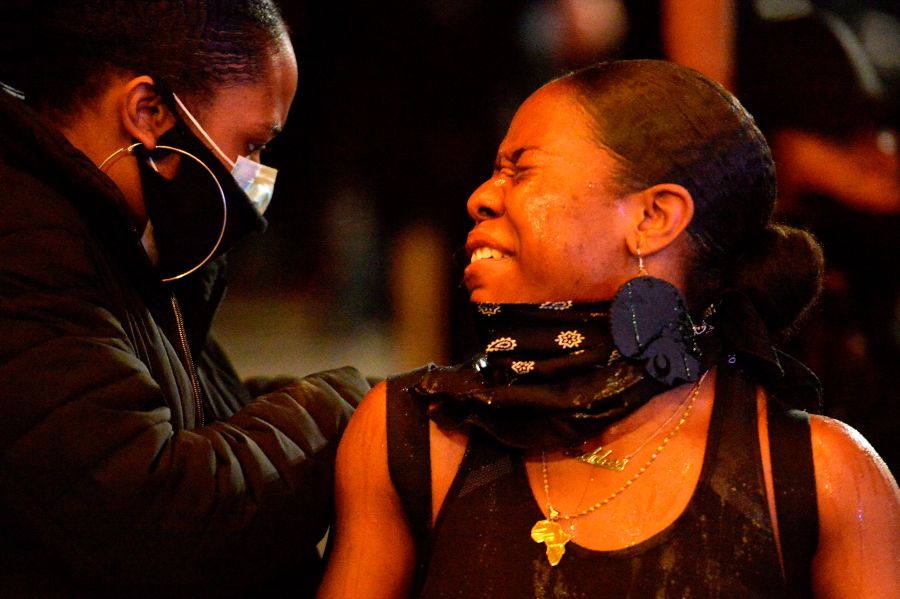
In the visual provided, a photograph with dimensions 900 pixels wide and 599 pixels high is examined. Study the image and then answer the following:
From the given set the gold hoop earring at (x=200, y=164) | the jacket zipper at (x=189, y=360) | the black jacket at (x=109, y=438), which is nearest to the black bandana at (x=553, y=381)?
the black jacket at (x=109, y=438)

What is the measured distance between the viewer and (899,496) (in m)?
1.42

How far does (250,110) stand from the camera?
6.14 feet

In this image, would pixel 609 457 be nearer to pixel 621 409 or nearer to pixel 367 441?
pixel 621 409

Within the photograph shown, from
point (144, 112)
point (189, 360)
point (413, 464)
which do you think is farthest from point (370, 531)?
point (144, 112)

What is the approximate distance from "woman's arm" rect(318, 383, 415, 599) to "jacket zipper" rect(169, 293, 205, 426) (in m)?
0.36

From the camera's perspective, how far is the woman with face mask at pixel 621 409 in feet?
4.56

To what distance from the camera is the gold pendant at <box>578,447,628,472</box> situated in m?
1.49

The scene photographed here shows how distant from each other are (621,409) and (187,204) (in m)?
0.94

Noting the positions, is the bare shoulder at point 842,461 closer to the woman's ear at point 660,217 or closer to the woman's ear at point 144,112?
the woman's ear at point 660,217

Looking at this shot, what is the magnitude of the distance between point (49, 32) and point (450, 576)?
4.09 ft

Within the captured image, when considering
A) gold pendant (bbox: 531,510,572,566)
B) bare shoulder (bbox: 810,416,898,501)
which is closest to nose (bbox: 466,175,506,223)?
gold pendant (bbox: 531,510,572,566)

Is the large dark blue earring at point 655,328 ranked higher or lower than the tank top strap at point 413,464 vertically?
higher

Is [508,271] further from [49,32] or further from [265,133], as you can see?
[49,32]

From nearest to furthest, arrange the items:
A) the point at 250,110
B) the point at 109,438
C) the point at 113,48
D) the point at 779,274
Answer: the point at 109,438
the point at 779,274
the point at 113,48
the point at 250,110
